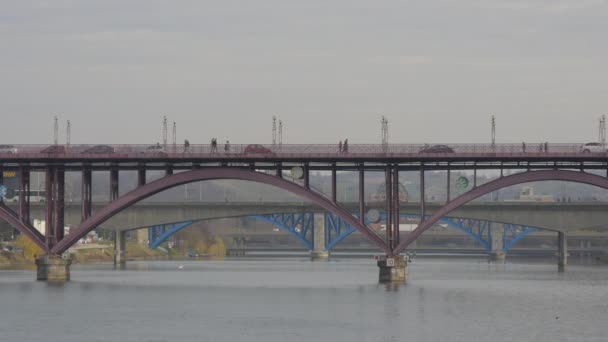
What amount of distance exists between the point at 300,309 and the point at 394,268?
27692 millimetres

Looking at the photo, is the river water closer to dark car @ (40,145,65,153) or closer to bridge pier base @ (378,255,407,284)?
bridge pier base @ (378,255,407,284)

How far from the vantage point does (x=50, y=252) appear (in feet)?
437

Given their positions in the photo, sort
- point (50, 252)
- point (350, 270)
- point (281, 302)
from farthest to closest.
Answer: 1. point (350, 270)
2. point (50, 252)
3. point (281, 302)

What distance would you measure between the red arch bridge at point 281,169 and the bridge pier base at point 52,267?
10cm

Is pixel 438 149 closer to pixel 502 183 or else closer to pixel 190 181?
pixel 502 183

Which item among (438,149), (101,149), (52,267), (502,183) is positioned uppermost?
(101,149)

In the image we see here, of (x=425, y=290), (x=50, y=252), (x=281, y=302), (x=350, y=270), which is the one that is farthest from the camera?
(x=350, y=270)

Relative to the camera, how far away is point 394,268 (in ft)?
430

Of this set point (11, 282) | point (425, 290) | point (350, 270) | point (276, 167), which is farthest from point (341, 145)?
point (350, 270)

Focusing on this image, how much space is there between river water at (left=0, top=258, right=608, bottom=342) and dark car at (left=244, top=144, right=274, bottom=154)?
13.3 meters

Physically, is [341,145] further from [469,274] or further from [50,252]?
[469,274]

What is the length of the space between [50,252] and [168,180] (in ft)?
47.7

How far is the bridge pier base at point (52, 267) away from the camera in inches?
5261

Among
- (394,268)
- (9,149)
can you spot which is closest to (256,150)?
(394,268)
